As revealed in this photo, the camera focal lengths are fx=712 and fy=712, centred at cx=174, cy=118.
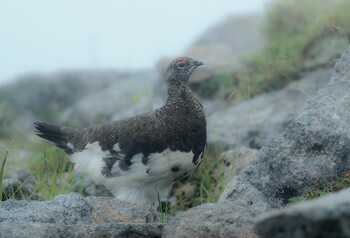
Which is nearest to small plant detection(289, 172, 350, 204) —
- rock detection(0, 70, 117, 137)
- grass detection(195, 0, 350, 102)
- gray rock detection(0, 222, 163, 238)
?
gray rock detection(0, 222, 163, 238)

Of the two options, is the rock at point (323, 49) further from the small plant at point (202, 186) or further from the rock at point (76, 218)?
the rock at point (76, 218)

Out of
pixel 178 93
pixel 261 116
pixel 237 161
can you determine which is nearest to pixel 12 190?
pixel 178 93

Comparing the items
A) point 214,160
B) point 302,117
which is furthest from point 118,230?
point 214,160

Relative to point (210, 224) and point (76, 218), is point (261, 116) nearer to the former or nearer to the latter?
point (76, 218)

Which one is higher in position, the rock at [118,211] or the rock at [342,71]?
the rock at [342,71]

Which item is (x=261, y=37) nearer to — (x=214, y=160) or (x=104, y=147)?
(x=214, y=160)

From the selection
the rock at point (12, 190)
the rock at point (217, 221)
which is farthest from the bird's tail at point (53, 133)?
the rock at point (217, 221)
